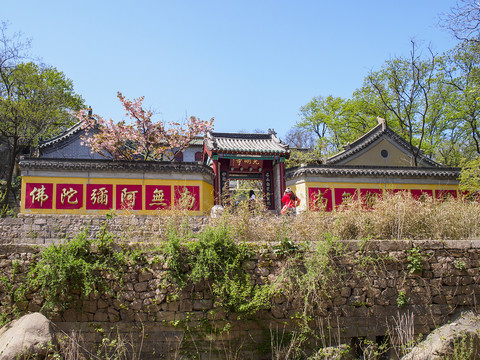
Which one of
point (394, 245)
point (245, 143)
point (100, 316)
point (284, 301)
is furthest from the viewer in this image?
point (245, 143)

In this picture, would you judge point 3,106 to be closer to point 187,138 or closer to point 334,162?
point 187,138

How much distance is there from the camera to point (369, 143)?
19.4m

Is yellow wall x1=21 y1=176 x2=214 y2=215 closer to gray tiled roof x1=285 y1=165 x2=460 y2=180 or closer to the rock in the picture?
gray tiled roof x1=285 y1=165 x2=460 y2=180

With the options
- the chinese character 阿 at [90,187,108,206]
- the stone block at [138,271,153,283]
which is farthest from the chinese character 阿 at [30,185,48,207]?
the stone block at [138,271,153,283]

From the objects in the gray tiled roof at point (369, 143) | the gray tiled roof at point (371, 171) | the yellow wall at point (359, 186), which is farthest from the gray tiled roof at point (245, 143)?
the gray tiled roof at point (369, 143)

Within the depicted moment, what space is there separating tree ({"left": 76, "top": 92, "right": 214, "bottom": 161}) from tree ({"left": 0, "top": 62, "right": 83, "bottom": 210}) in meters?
1.73

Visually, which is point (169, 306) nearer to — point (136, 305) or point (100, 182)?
point (136, 305)

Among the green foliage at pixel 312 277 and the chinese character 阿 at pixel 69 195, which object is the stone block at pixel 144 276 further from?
the chinese character 阿 at pixel 69 195

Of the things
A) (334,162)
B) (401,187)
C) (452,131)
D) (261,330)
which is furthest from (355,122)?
(261,330)

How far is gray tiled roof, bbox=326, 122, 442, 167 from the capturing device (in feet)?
62.4

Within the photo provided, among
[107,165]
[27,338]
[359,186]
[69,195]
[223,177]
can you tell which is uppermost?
[107,165]

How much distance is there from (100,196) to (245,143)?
22.7ft

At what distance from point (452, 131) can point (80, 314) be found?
24480mm

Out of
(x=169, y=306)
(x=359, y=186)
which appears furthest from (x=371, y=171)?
(x=169, y=306)
